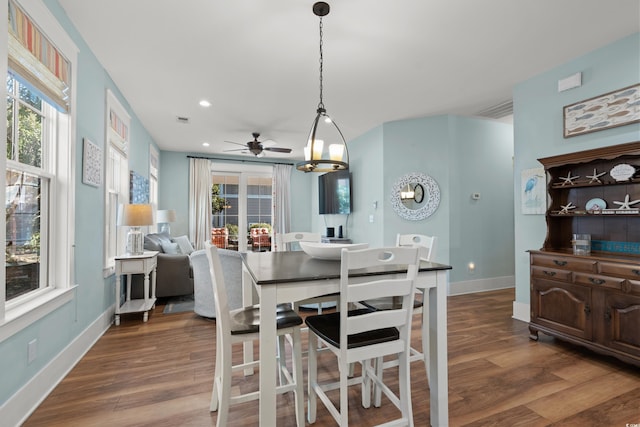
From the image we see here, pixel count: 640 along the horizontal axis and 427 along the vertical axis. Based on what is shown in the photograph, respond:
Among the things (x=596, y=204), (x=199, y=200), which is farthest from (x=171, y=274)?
(x=596, y=204)

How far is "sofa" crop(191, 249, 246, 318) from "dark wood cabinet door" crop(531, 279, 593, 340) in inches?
114

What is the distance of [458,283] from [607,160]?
2.49m

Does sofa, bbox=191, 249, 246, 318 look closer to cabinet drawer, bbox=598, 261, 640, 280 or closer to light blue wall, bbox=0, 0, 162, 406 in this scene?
light blue wall, bbox=0, 0, 162, 406

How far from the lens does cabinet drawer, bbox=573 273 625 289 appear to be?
2.31 meters

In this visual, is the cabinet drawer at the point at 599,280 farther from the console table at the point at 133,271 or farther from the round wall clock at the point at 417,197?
the console table at the point at 133,271

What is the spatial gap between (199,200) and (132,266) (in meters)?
3.81

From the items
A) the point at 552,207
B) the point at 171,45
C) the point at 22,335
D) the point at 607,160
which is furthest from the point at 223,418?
the point at 607,160

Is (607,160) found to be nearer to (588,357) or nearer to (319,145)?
(588,357)

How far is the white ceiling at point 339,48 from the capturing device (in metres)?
2.29

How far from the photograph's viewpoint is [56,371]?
2.14 meters

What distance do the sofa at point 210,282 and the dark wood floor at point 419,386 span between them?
1.25ft

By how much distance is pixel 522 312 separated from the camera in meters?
3.46

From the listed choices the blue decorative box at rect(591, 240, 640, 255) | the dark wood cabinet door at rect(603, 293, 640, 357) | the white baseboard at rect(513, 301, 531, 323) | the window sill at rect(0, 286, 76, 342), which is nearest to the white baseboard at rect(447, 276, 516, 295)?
the white baseboard at rect(513, 301, 531, 323)

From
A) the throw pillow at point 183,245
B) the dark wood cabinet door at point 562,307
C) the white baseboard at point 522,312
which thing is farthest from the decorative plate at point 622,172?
the throw pillow at point 183,245
